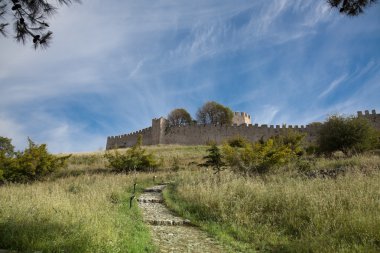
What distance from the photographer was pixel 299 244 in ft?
20.0

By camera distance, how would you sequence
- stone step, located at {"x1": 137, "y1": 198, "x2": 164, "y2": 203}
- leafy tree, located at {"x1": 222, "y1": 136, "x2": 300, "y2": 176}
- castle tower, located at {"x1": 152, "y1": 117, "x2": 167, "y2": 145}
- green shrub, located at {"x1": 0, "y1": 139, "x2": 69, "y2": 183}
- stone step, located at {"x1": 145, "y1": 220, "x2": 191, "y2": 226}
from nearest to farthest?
1. stone step, located at {"x1": 145, "y1": 220, "x2": 191, "y2": 226}
2. stone step, located at {"x1": 137, "y1": 198, "x2": 164, "y2": 203}
3. leafy tree, located at {"x1": 222, "y1": 136, "x2": 300, "y2": 176}
4. green shrub, located at {"x1": 0, "y1": 139, "x2": 69, "y2": 183}
5. castle tower, located at {"x1": 152, "y1": 117, "x2": 167, "y2": 145}

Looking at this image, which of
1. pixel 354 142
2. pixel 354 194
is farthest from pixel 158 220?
pixel 354 142

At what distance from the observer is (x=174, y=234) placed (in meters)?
7.51

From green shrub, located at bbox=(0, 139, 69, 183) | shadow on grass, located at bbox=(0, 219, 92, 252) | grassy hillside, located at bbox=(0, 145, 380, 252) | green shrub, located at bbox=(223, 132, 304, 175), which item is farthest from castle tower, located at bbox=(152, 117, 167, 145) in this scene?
shadow on grass, located at bbox=(0, 219, 92, 252)

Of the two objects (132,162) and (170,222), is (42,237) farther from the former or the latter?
(132,162)

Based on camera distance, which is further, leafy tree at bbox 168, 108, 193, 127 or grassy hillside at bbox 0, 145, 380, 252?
leafy tree at bbox 168, 108, 193, 127

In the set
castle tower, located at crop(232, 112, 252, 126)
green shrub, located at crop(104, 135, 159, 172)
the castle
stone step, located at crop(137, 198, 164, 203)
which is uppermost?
castle tower, located at crop(232, 112, 252, 126)

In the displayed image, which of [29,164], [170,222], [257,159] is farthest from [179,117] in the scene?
[170,222]

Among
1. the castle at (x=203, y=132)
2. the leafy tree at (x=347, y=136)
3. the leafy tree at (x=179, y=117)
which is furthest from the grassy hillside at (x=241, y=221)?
the leafy tree at (x=179, y=117)

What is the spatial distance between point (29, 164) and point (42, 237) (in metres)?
15.8

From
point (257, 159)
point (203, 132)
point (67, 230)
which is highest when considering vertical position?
point (203, 132)

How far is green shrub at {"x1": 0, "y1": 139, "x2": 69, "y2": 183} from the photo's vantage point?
20.3m

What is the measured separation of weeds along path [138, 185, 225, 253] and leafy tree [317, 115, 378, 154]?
15.7 meters

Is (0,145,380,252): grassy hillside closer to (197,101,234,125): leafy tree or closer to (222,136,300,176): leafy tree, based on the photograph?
(222,136,300,176): leafy tree
